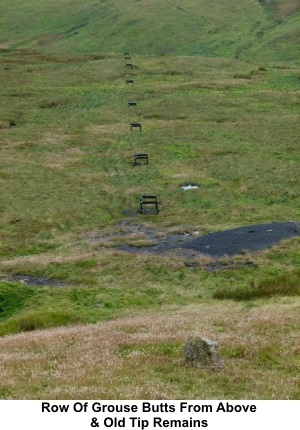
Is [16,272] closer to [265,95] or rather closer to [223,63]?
[265,95]

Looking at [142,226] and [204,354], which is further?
[142,226]

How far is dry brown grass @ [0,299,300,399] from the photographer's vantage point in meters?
18.8

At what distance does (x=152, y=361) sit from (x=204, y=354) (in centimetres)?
204

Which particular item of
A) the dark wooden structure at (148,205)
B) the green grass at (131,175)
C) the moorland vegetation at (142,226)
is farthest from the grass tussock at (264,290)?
the dark wooden structure at (148,205)

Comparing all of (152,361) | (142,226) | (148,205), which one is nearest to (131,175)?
(148,205)

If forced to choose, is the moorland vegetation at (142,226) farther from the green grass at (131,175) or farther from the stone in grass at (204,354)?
the stone in grass at (204,354)

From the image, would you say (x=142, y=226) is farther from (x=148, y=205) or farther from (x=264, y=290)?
(x=264, y=290)

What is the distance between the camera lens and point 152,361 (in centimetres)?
2216

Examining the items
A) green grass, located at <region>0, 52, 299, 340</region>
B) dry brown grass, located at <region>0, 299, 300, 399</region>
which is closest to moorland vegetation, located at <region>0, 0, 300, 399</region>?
dry brown grass, located at <region>0, 299, 300, 399</region>

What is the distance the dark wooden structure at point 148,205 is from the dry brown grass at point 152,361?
31.2 meters

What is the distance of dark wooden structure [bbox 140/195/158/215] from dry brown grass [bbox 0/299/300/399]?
102ft

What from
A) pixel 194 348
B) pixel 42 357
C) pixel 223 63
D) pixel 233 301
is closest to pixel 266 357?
pixel 194 348
